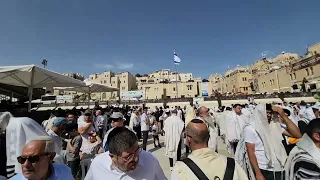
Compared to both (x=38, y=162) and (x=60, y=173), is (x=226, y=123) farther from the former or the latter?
(x=38, y=162)

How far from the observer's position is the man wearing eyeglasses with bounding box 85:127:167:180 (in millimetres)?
1656

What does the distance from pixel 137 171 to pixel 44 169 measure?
2.39ft

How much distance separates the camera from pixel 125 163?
65.3 inches

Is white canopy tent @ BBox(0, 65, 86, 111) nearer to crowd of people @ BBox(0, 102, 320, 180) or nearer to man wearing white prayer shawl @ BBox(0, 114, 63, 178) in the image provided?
crowd of people @ BBox(0, 102, 320, 180)

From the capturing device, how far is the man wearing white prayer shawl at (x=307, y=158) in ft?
6.41

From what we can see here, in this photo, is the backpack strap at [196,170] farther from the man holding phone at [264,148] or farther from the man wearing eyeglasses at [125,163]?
the man holding phone at [264,148]

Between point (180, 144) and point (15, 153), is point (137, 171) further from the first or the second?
point (180, 144)

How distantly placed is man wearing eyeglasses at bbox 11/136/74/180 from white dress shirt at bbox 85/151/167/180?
0.24 m

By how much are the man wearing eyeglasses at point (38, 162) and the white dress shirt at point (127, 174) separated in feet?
0.79

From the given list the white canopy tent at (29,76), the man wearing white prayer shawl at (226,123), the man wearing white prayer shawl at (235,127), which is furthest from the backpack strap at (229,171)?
the white canopy tent at (29,76)

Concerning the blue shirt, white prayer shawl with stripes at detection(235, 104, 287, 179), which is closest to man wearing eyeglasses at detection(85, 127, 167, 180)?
the blue shirt

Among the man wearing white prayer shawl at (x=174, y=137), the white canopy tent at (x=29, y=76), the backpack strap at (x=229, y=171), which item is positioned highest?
the white canopy tent at (x=29, y=76)

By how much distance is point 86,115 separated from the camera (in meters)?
4.61

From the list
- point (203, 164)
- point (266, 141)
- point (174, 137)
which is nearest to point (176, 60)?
point (174, 137)
